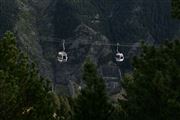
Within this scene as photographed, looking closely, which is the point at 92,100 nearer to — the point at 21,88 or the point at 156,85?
the point at 21,88

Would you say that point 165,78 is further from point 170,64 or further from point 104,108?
point 104,108

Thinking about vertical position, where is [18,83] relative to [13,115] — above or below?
above

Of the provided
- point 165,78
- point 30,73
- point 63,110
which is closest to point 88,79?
point 30,73

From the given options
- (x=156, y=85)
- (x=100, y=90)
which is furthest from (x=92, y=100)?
(x=156, y=85)

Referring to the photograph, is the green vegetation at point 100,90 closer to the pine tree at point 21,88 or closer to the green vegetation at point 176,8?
the pine tree at point 21,88

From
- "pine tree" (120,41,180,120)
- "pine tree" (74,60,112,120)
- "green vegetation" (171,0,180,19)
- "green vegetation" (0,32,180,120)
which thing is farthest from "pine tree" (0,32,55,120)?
"green vegetation" (171,0,180,19)

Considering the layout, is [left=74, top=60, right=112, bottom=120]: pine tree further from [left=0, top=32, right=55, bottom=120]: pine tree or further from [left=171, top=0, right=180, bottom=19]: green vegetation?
[left=171, top=0, right=180, bottom=19]: green vegetation

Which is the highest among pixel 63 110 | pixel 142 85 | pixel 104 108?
pixel 142 85
